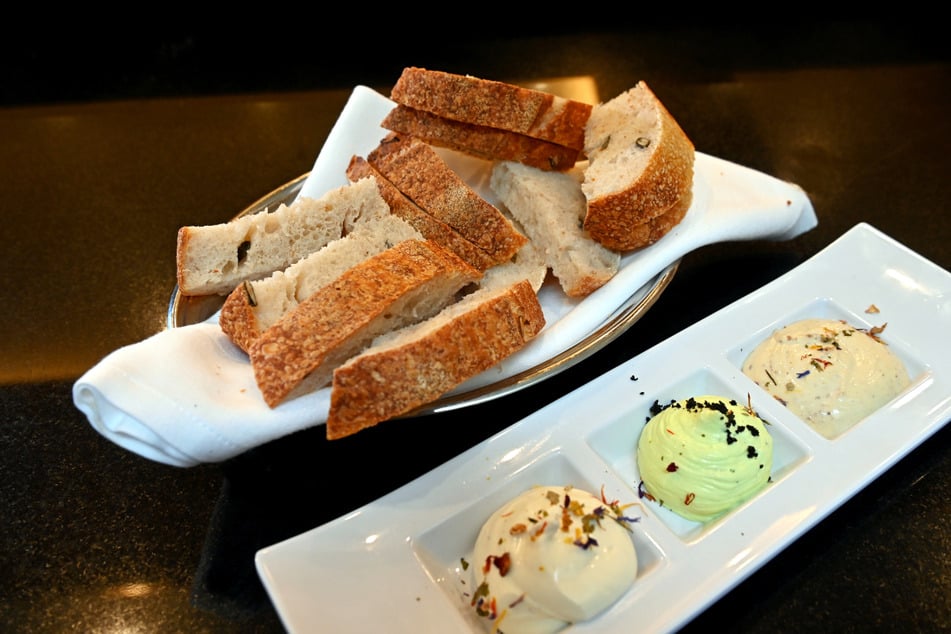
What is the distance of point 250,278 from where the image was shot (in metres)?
1.64

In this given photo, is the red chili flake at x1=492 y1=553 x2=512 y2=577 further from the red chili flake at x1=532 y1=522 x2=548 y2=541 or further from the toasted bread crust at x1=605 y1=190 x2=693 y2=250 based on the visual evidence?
the toasted bread crust at x1=605 y1=190 x2=693 y2=250

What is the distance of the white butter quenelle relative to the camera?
1.16m

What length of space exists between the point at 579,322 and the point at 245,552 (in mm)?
857

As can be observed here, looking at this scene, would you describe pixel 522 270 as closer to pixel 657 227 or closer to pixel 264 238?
pixel 657 227

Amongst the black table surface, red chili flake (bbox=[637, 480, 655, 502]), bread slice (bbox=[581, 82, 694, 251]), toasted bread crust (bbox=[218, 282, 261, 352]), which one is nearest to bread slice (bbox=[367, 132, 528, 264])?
bread slice (bbox=[581, 82, 694, 251])

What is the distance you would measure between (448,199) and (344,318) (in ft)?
1.60

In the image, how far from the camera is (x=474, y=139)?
71.7 inches

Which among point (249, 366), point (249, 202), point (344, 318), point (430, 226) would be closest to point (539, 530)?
point (344, 318)

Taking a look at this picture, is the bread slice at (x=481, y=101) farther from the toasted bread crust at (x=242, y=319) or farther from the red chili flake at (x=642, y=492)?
the red chili flake at (x=642, y=492)

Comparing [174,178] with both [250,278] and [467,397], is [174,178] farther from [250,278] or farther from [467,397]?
[467,397]

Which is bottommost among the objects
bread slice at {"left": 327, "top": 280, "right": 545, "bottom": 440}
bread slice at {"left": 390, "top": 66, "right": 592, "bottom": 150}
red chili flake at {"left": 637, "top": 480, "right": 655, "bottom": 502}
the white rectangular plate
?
red chili flake at {"left": 637, "top": 480, "right": 655, "bottom": 502}

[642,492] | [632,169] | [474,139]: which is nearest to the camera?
[642,492]

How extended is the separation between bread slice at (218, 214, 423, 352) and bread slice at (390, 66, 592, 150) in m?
0.33

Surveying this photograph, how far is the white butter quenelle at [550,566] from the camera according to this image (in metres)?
1.16
